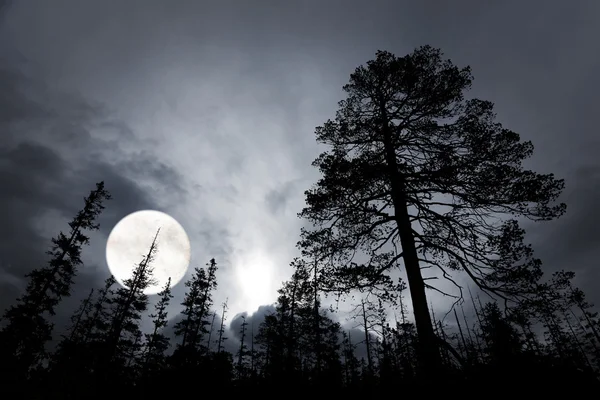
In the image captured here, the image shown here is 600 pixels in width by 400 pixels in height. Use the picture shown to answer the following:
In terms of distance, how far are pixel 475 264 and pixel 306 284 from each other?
205 inches

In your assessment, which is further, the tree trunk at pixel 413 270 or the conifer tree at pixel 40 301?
the conifer tree at pixel 40 301

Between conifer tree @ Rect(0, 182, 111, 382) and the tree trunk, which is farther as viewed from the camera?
conifer tree @ Rect(0, 182, 111, 382)

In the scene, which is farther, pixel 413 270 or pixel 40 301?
pixel 40 301

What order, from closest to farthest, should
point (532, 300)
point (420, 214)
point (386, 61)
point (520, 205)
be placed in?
point (532, 300) < point (520, 205) < point (420, 214) < point (386, 61)

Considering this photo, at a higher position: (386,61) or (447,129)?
(386,61)

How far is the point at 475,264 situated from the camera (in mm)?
7660

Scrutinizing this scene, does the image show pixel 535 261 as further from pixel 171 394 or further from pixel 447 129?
pixel 171 394

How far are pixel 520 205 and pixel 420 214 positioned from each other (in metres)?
2.69

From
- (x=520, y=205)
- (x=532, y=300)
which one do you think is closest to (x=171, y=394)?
(x=532, y=300)

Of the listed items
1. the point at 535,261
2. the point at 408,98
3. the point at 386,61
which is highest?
the point at 386,61

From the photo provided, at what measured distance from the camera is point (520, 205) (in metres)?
7.64

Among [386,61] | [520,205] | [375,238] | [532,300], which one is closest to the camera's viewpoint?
[532,300]

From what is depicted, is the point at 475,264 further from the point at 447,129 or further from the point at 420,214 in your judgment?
the point at 447,129

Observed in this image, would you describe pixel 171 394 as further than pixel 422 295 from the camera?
No
